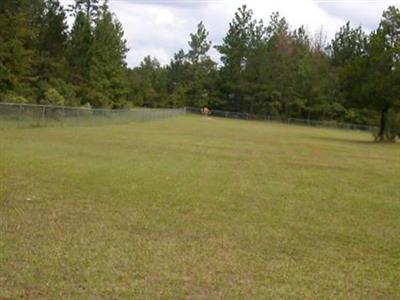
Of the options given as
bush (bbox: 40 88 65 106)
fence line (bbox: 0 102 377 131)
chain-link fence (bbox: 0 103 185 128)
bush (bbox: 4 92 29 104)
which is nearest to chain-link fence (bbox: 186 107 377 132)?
fence line (bbox: 0 102 377 131)

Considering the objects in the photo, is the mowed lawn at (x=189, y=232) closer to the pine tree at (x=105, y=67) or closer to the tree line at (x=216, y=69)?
the tree line at (x=216, y=69)

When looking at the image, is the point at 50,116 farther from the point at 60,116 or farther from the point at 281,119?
the point at 281,119

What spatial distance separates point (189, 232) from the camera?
29.2 ft

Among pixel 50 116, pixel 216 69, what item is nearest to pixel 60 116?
pixel 50 116

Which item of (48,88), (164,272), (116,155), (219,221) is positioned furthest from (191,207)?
(48,88)

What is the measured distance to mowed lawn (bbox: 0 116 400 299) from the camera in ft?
20.6

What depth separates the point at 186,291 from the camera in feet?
19.8

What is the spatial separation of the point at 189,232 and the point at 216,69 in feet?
308

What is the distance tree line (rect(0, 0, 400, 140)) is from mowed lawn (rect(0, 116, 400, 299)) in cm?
3086

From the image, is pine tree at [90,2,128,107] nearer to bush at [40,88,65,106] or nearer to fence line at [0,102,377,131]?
fence line at [0,102,377,131]

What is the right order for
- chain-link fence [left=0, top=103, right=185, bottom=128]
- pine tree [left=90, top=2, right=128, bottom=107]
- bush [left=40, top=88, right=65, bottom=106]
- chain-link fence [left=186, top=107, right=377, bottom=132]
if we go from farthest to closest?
1. chain-link fence [left=186, top=107, right=377, bottom=132]
2. pine tree [left=90, top=2, right=128, bottom=107]
3. bush [left=40, top=88, right=65, bottom=106]
4. chain-link fence [left=0, top=103, right=185, bottom=128]

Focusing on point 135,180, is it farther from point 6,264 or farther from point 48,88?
point 48,88

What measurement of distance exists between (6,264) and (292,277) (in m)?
3.27

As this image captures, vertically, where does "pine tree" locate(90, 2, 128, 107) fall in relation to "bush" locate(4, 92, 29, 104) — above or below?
above
